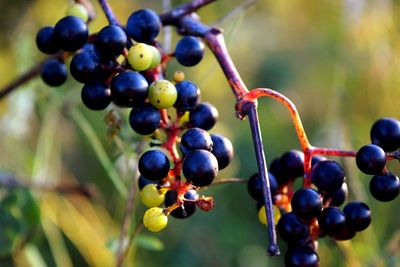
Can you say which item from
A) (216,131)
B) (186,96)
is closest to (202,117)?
(186,96)

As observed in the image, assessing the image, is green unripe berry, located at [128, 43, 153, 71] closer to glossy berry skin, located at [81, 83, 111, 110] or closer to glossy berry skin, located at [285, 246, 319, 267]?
glossy berry skin, located at [81, 83, 111, 110]

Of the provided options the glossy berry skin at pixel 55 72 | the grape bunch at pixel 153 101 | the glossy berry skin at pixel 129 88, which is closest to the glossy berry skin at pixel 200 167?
the grape bunch at pixel 153 101

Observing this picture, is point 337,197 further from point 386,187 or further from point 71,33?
point 71,33

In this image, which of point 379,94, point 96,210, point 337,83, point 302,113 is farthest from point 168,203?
point 302,113

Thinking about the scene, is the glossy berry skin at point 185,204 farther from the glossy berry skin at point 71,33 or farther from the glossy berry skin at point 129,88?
the glossy berry skin at point 71,33

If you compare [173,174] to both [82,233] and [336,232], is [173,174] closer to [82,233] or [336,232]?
[336,232]
